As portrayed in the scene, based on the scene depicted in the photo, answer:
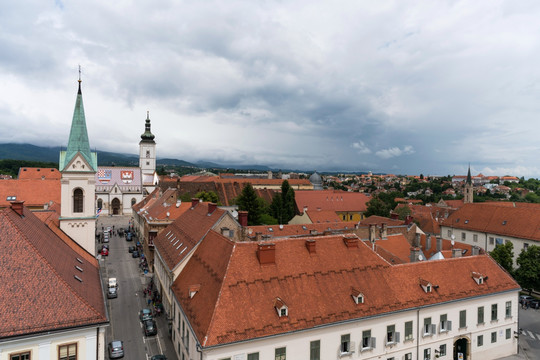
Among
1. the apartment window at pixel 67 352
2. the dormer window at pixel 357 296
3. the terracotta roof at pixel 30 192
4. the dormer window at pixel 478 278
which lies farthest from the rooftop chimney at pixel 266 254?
the terracotta roof at pixel 30 192

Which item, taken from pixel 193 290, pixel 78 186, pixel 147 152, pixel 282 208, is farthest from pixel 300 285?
pixel 147 152

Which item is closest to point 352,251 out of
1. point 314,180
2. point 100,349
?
point 100,349

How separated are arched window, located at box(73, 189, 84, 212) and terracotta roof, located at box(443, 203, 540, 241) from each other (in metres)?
65.6

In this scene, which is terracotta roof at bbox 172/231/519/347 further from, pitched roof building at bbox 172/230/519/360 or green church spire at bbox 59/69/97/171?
green church spire at bbox 59/69/97/171

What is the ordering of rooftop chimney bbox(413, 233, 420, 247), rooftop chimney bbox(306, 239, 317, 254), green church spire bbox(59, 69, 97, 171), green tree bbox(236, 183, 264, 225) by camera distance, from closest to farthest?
1. rooftop chimney bbox(306, 239, 317, 254)
2. green church spire bbox(59, 69, 97, 171)
3. rooftop chimney bbox(413, 233, 420, 247)
4. green tree bbox(236, 183, 264, 225)

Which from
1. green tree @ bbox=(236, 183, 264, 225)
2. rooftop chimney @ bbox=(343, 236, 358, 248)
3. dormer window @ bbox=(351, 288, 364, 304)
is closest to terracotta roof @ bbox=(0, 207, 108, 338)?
dormer window @ bbox=(351, 288, 364, 304)

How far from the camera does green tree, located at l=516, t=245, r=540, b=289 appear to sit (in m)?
43.3

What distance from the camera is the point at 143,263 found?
54.7 meters

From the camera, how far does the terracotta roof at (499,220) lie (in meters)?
56.5

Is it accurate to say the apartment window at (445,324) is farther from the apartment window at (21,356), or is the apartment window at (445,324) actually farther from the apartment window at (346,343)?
the apartment window at (21,356)

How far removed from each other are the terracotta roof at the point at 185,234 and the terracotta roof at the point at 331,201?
59188mm

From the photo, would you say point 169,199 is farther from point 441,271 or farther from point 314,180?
point 314,180

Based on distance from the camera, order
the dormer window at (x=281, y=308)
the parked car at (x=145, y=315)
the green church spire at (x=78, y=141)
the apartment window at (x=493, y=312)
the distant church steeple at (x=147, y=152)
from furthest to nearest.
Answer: the distant church steeple at (x=147, y=152), the green church spire at (x=78, y=141), the parked car at (x=145, y=315), the apartment window at (x=493, y=312), the dormer window at (x=281, y=308)

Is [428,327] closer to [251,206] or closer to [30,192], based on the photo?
[251,206]
